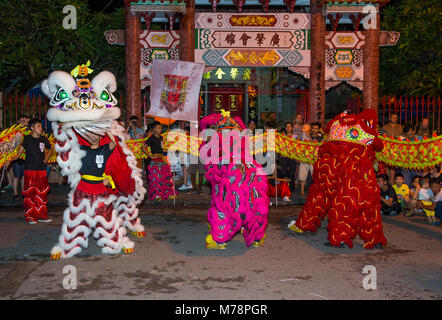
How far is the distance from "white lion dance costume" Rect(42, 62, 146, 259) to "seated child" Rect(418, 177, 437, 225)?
15.5 feet

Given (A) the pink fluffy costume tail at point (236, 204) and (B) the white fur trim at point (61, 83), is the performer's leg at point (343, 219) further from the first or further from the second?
(B) the white fur trim at point (61, 83)

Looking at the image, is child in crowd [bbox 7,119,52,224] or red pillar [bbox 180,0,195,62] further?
red pillar [bbox 180,0,195,62]

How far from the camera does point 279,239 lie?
5941 mm

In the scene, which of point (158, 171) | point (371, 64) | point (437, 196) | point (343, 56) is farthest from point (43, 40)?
point (437, 196)

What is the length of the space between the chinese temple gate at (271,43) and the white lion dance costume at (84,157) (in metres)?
6.73

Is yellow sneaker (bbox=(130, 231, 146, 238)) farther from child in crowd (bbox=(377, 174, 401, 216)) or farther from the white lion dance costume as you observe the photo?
child in crowd (bbox=(377, 174, 401, 216))

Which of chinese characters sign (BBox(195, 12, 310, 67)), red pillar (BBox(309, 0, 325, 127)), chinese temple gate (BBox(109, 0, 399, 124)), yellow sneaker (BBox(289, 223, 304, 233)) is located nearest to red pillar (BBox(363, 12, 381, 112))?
chinese temple gate (BBox(109, 0, 399, 124))

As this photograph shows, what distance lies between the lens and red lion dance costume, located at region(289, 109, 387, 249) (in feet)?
17.6

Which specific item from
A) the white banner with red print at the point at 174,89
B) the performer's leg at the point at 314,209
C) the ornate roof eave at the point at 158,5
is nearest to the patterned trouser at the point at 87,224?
the performer's leg at the point at 314,209

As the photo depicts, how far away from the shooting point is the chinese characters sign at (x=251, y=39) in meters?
11.9

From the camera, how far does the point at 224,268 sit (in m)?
4.60

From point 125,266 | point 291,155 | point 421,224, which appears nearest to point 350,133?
point 291,155

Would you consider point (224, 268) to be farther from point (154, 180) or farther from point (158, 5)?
point (158, 5)

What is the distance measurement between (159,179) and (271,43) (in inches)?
206
